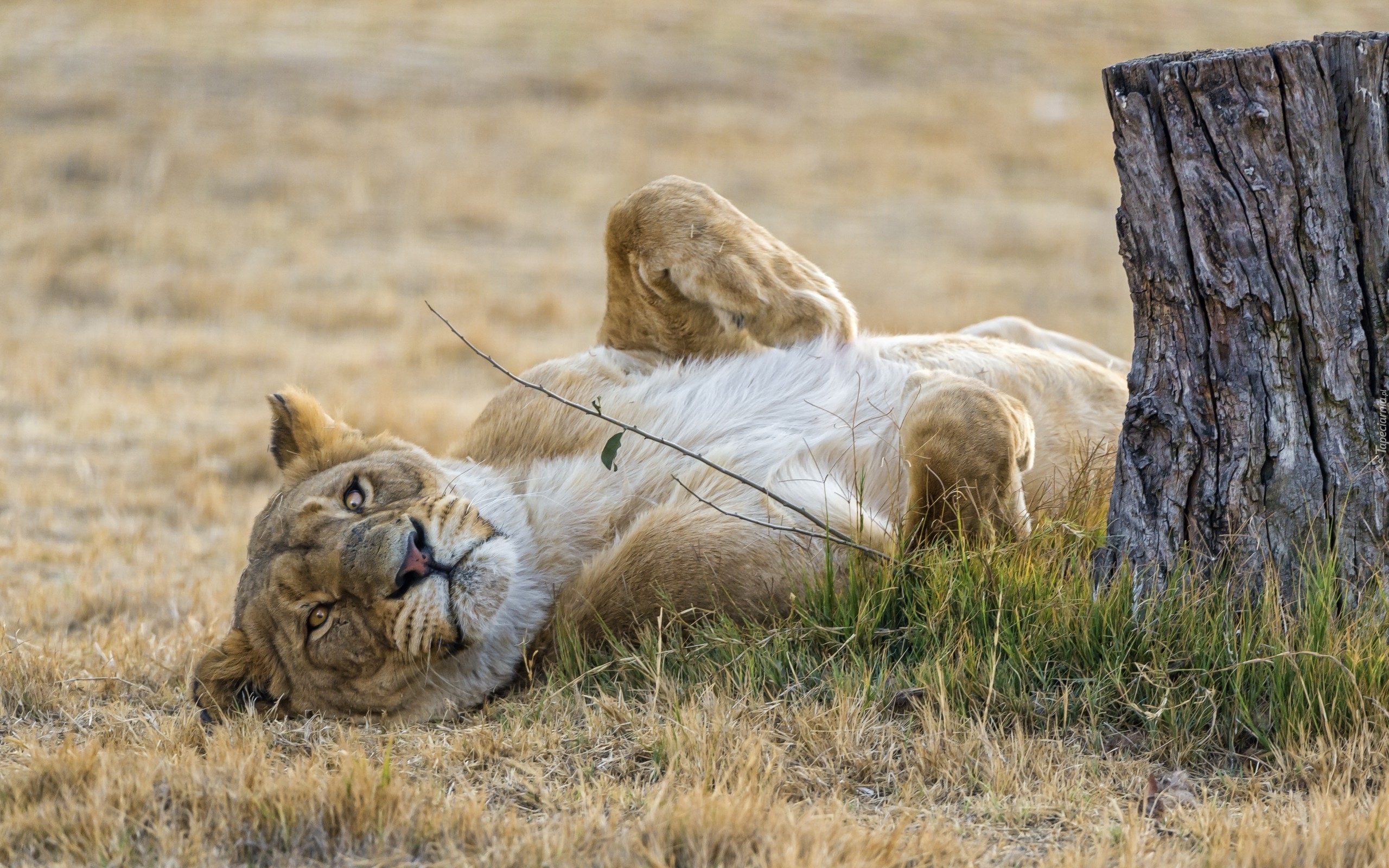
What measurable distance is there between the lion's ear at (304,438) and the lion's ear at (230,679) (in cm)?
67

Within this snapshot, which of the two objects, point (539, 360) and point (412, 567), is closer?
point (412, 567)

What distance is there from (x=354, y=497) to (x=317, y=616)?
0.41 metres

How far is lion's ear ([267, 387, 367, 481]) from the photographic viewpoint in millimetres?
4141

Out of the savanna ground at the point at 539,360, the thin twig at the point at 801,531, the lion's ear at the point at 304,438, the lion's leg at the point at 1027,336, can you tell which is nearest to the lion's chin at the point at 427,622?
the savanna ground at the point at 539,360

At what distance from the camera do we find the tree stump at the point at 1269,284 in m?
2.90

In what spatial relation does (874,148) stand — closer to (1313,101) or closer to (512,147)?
(512,147)

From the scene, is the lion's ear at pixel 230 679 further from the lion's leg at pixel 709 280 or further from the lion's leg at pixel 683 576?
the lion's leg at pixel 709 280

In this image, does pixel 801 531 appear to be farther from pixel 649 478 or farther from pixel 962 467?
pixel 649 478

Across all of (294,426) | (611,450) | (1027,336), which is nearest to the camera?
(611,450)

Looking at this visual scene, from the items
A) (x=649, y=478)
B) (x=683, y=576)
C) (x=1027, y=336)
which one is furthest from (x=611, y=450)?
(x=1027, y=336)

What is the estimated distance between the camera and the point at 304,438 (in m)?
4.17

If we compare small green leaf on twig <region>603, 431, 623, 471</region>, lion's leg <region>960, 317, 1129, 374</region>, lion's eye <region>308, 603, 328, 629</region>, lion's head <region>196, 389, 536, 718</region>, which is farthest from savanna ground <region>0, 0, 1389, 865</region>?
lion's leg <region>960, 317, 1129, 374</region>

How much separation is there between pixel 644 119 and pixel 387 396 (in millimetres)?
12193

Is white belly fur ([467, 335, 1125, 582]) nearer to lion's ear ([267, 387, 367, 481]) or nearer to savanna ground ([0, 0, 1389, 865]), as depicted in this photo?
savanna ground ([0, 0, 1389, 865])
